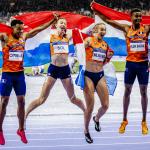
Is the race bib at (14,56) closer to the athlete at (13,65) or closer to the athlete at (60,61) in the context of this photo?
the athlete at (13,65)

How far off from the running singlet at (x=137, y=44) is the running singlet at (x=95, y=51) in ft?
1.35

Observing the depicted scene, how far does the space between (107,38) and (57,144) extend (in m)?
2.97

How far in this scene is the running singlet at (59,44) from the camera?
334 inches

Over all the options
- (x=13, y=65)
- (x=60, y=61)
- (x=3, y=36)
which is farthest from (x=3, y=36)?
(x=60, y=61)

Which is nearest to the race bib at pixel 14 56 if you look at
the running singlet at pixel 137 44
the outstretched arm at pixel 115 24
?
the outstretched arm at pixel 115 24

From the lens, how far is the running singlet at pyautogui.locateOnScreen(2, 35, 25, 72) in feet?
25.1

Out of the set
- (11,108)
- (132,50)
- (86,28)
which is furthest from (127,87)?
(11,108)

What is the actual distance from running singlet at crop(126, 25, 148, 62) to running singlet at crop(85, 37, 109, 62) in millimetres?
412

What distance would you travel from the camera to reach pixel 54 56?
28.3 feet

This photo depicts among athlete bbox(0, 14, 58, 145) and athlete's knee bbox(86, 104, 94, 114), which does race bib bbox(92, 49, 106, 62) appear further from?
athlete bbox(0, 14, 58, 145)

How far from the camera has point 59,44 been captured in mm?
8492

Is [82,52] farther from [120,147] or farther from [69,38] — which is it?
[120,147]

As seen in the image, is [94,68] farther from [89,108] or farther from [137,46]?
[137,46]

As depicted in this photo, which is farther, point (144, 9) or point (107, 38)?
point (144, 9)
